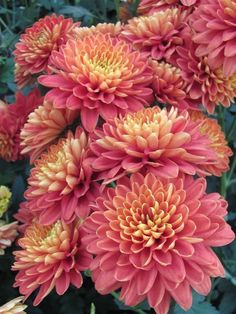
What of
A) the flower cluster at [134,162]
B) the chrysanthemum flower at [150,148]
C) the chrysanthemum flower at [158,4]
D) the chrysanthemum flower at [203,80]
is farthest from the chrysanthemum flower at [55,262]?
the chrysanthemum flower at [158,4]

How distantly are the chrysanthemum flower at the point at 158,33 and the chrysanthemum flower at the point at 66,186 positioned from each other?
0.27m

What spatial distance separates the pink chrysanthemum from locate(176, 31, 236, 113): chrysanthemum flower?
37cm

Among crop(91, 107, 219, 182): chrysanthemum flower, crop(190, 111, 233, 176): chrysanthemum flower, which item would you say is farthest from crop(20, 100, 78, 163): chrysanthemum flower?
crop(190, 111, 233, 176): chrysanthemum flower

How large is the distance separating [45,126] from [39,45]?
277mm

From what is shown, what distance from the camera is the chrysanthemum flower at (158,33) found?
1.19 meters

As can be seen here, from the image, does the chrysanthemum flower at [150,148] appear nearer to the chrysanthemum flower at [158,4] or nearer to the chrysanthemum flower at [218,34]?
the chrysanthemum flower at [218,34]

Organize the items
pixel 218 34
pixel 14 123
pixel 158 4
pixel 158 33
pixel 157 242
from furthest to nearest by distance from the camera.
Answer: pixel 14 123
pixel 158 4
pixel 158 33
pixel 218 34
pixel 157 242

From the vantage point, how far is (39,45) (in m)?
1.32

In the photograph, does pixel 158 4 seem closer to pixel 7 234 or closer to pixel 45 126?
pixel 45 126

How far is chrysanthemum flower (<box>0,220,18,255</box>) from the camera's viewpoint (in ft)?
4.11

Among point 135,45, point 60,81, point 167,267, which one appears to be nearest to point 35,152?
point 60,81

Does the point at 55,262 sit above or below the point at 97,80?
below

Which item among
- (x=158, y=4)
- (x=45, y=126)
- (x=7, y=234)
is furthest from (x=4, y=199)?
(x=158, y=4)

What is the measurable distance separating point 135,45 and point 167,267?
51 cm
